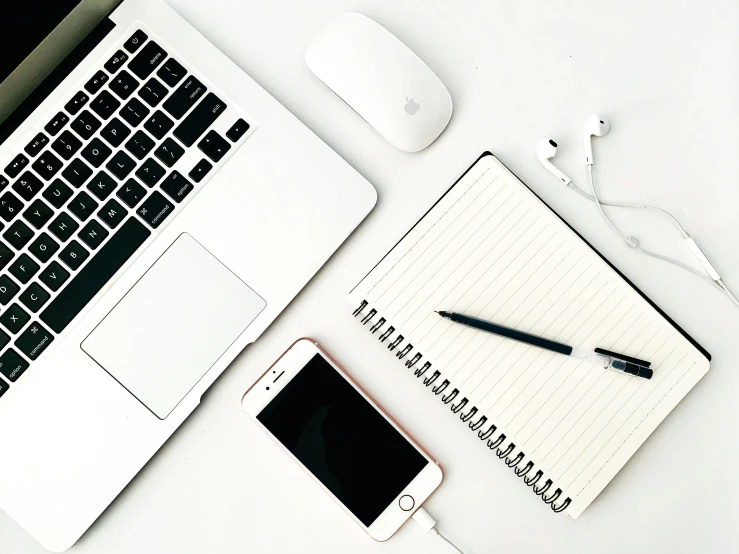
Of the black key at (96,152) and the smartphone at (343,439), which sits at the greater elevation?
the black key at (96,152)

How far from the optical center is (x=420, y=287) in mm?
597

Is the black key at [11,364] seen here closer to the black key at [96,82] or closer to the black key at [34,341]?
the black key at [34,341]

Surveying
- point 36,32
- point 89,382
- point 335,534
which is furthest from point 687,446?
point 36,32

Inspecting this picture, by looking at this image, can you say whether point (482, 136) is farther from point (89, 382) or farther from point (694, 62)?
point (89, 382)

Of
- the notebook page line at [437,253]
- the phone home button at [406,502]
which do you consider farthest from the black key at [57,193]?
the phone home button at [406,502]

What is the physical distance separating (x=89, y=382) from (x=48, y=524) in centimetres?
14

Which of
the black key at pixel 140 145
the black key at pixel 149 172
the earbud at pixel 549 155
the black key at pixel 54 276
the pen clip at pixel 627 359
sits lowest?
the black key at pixel 54 276

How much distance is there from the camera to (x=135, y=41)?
1.95ft

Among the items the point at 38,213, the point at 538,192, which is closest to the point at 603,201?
the point at 538,192

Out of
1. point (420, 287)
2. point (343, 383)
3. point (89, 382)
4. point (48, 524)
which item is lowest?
point (48, 524)

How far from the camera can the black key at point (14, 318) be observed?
0.56 m

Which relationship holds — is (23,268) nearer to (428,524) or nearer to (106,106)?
(106,106)

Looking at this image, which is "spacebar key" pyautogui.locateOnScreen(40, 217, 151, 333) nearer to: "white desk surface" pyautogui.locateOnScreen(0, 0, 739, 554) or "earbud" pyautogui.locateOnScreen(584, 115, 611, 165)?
"white desk surface" pyautogui.locateOnScreen(0, 0, 739, 554)

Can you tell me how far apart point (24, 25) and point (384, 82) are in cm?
34
